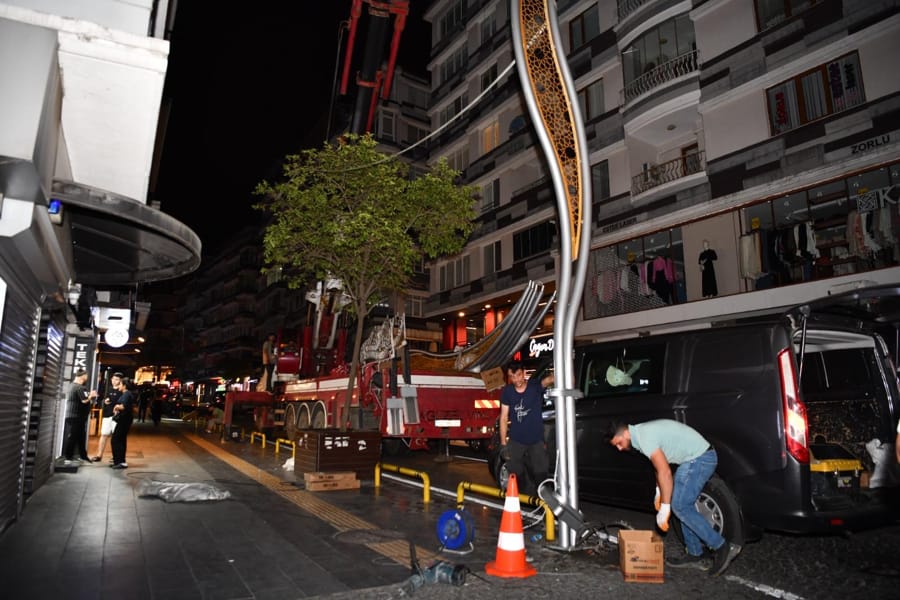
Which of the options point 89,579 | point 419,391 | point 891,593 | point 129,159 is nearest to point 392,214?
point 419,391

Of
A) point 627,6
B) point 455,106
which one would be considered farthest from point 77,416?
point 455,106

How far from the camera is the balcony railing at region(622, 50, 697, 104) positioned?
18.1m

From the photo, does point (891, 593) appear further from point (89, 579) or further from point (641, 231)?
point (641, 231)

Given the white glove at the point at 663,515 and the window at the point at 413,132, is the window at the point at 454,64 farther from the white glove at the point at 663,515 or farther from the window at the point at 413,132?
the white glove at the point at 663,515

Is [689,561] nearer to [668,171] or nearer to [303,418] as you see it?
[303,418]

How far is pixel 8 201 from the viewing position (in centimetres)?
446

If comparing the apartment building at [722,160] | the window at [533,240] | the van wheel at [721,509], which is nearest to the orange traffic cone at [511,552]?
the van wheel at [721,509]

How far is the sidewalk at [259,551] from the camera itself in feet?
14.3

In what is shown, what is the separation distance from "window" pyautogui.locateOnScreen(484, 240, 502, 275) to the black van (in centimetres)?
1985

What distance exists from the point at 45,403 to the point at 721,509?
976 cm

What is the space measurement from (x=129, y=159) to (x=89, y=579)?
14.7ft

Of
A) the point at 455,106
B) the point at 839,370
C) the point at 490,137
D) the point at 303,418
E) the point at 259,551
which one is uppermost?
the point at 455,106

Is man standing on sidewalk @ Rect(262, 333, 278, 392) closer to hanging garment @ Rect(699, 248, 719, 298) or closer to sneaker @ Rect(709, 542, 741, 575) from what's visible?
hanging garment @ Rect(699, 248, 719, 298)

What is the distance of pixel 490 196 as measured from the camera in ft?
91.9
